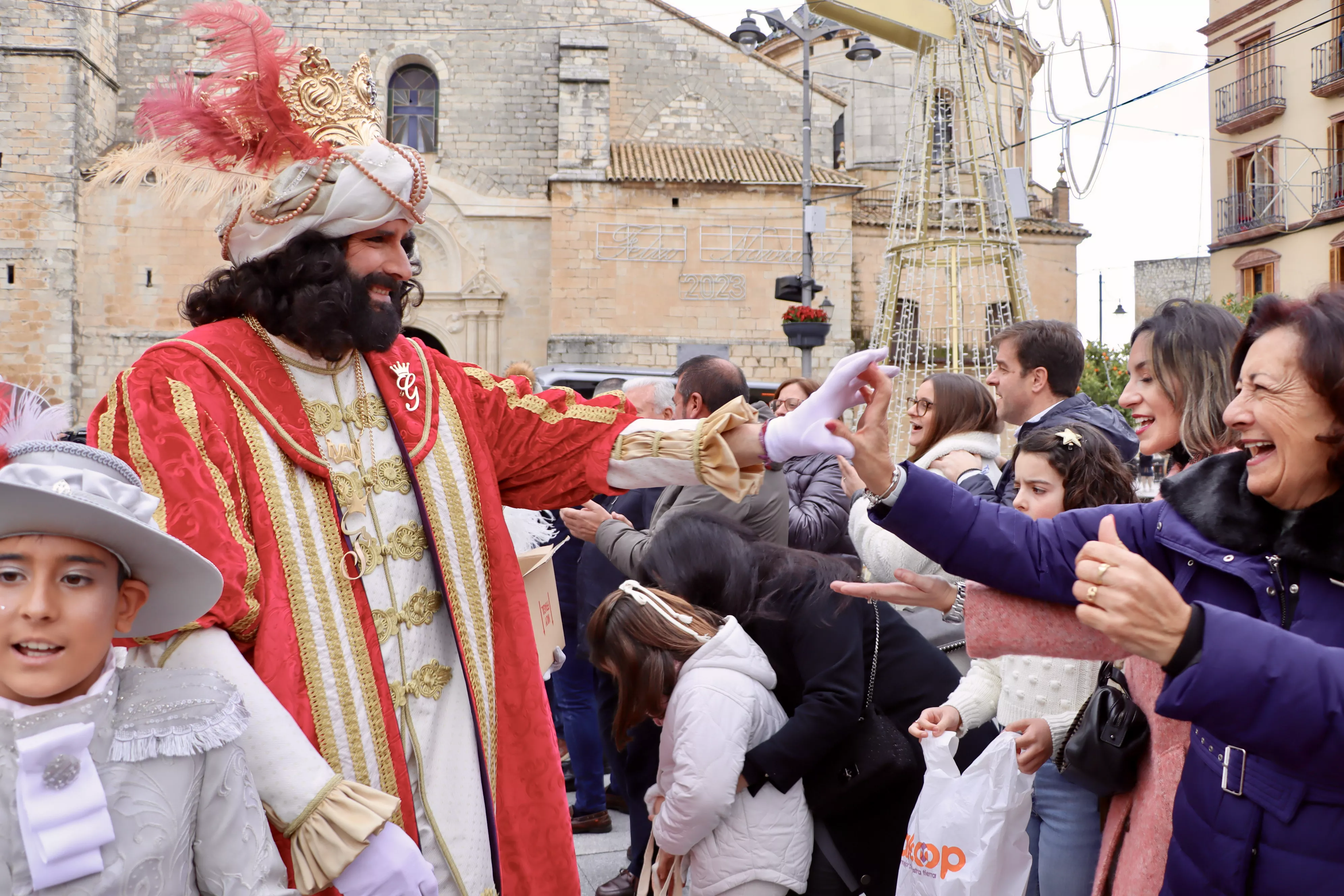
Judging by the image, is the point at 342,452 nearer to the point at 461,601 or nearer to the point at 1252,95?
the point at 461,601

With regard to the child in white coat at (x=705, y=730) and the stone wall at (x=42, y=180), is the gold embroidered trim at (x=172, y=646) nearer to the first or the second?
the child in white coat at (x=705, y=730)

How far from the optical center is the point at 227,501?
2051 millimetres

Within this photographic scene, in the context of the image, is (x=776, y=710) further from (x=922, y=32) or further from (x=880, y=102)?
(x=880, y=102)

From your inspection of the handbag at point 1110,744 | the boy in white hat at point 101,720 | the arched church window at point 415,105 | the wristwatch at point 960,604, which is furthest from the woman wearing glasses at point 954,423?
the arched church window at point 415,105

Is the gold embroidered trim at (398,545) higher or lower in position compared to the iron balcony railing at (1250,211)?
lower

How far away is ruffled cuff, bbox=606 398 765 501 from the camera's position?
2475 mm

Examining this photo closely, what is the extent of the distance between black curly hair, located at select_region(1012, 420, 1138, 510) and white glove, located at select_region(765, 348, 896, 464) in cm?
90

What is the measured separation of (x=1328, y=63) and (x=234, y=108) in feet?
80.5

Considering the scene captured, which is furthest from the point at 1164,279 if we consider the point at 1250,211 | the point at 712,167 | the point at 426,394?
the point at 426,394

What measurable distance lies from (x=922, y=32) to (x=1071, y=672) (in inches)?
384

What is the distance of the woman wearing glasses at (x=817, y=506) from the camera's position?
4.36m

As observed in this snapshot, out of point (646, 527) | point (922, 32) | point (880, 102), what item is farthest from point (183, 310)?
point (880, 102)

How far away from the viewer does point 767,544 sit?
334 centimetres

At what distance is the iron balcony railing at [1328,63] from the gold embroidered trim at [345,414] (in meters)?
23.5
